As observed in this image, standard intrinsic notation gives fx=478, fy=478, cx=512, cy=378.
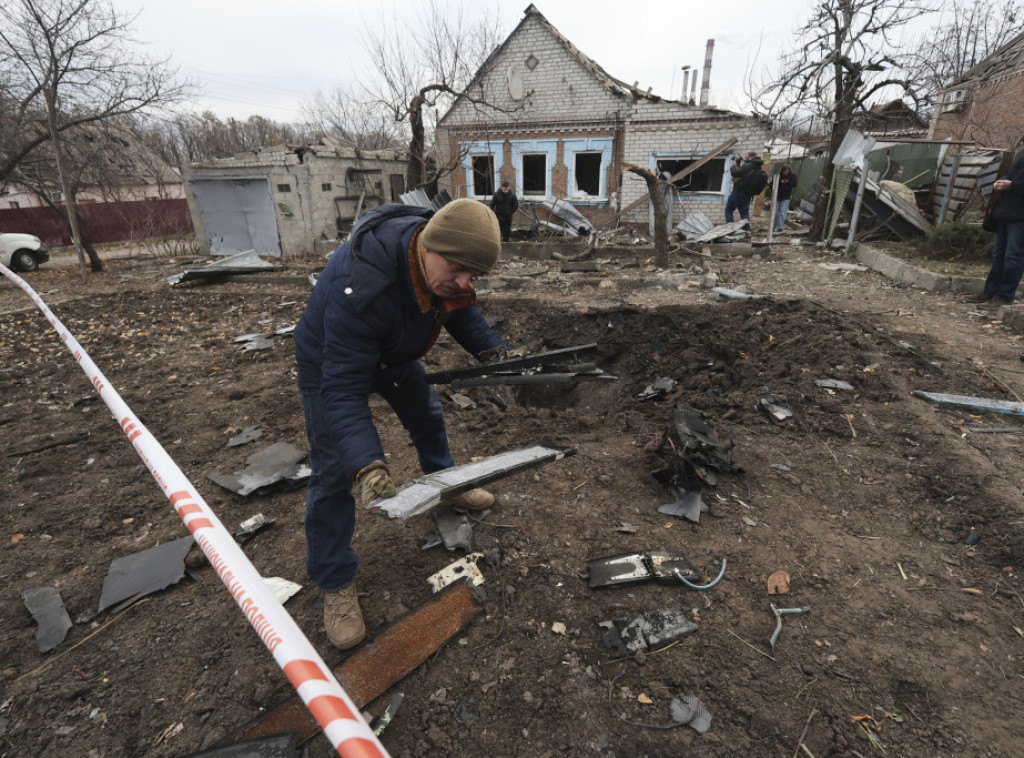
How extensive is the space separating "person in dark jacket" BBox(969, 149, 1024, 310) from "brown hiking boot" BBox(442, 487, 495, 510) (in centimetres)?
721

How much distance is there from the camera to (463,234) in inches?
67.4

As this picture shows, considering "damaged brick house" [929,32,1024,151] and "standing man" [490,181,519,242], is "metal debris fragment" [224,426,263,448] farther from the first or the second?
"damaged brick house" [929,32,1024,151]

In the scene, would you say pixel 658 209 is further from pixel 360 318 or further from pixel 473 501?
pixel 360 318

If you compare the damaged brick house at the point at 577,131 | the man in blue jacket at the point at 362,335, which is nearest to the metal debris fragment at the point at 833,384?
the man in blue jacket at the point at 362,335

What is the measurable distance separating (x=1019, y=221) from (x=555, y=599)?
7.32 m

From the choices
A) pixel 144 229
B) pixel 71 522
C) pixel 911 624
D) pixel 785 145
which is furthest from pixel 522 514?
pixel 785 145

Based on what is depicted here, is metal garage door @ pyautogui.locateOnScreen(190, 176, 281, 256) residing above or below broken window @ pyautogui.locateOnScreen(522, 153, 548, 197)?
below

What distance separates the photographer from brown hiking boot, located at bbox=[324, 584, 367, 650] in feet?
6.83

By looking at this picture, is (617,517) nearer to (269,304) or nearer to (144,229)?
(269,304)

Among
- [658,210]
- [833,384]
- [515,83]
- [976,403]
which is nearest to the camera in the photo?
[976,403]

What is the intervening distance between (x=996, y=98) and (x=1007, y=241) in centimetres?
1450

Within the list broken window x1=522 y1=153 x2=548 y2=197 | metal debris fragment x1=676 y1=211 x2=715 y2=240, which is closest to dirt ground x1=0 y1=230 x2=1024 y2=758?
metal debris fragment x1=676 y1=211 x2=715 y2=240

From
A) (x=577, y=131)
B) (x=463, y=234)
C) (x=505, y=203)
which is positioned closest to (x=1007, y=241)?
(x=463, y=234)

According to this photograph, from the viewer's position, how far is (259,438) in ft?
12.9
